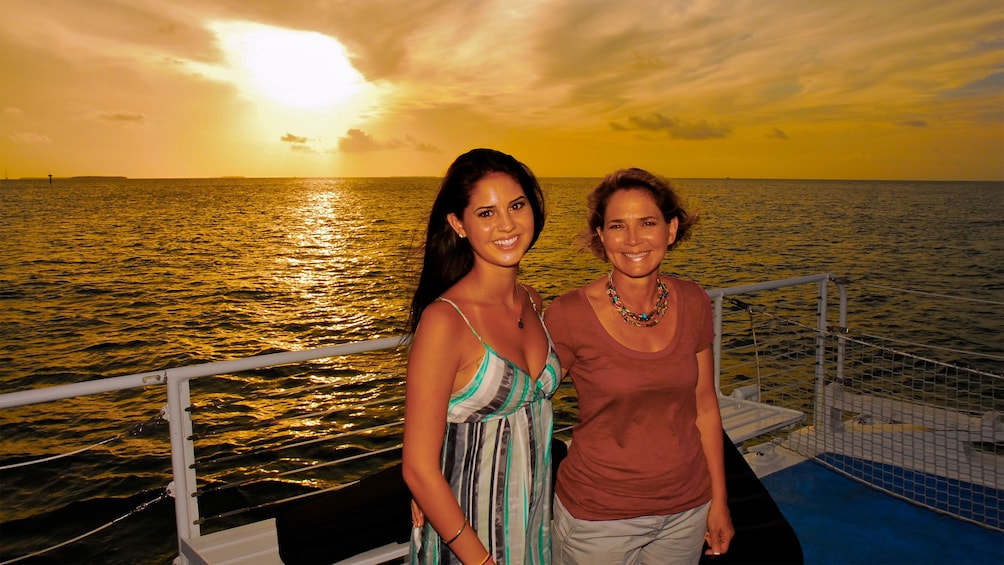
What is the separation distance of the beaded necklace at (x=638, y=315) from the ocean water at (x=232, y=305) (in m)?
0.35

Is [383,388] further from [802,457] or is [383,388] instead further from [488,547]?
[488,547]

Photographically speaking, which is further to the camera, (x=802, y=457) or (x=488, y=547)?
(x=802, y=457)

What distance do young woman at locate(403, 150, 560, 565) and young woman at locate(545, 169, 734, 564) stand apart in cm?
13

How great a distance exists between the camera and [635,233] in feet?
7.55

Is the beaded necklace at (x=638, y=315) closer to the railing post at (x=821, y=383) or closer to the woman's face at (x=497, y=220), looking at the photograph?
the woman's face at (x=497, y=220)

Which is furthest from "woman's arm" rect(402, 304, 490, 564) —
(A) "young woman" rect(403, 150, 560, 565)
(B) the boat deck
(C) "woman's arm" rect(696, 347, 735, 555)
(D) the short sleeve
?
(B) the boat deck

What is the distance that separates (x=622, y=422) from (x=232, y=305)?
35977mm

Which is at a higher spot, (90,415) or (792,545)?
(792,545)

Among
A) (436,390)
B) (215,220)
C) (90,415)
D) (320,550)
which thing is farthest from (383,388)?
(215,220)

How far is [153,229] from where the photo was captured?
252 ft

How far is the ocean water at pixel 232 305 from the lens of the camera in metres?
14.6

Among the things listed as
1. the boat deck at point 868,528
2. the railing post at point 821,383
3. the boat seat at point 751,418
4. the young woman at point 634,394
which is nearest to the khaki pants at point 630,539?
the young woman at point 634,394

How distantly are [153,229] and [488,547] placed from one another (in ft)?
275

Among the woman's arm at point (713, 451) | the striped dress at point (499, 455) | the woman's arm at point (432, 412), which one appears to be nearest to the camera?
the woman's arm at point (432, 412)
